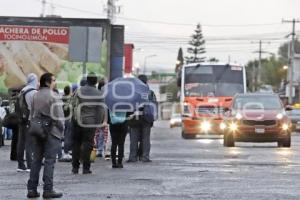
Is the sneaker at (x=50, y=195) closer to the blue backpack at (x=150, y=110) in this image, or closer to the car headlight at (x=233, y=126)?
the blue backpack at (x=150, y=110)

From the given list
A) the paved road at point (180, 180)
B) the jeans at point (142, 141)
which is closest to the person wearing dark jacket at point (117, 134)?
the paved road at point (180, 180)

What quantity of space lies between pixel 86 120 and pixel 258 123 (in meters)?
10.2

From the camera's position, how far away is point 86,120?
15078mm

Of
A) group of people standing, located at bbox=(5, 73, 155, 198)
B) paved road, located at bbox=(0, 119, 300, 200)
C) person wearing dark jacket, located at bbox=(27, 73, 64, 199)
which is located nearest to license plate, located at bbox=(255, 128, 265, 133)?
paved road, located at bbox=(0, 119, 300, 200)

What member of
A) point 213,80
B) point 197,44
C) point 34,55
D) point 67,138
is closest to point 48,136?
point 67,138

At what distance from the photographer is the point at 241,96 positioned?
25734mm

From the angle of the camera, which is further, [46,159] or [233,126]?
[233,126]

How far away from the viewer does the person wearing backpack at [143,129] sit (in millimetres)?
17578

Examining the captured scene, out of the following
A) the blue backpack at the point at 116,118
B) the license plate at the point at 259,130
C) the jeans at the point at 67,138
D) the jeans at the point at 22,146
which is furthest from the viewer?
the license plate at the point at 259,130

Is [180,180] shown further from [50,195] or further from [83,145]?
[50,195]

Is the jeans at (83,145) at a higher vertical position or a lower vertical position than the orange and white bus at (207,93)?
lower

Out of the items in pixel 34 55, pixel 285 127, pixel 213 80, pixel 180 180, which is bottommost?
pixel 180 180

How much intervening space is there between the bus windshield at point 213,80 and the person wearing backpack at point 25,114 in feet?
65.9

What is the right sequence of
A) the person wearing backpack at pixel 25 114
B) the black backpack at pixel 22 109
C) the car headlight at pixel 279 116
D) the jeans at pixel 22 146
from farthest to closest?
the car headlight at pixel 279 116
the jeans at pixel 22 146
the black backpack at pixel 22 109
the person wearing backpack at pixel 25 114
